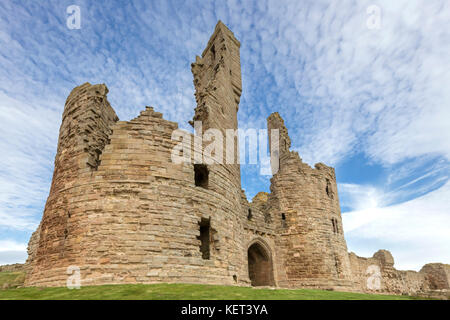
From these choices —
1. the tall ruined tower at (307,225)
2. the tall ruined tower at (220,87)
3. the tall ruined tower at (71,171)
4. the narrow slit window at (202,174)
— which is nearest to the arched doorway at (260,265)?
the tall ruined tower at (307,225)

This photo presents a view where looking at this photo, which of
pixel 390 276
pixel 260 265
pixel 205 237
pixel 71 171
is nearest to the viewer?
pixel 71 171

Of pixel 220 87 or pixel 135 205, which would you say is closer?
pixel 135 205

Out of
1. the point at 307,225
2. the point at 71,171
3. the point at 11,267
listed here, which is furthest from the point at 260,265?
the point at 11,267

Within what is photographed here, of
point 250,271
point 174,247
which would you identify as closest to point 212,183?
point 174,247

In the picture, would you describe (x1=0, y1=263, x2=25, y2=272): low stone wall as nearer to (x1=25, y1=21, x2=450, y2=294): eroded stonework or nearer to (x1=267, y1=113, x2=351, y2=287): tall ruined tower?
(x1=25, y1=21, x2=450, y2=294): eroded stonework

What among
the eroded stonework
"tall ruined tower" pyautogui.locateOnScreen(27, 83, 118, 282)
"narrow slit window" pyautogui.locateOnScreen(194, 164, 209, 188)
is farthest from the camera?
"narrow slit window" pyautogui.locateOnScreen(194, 164, 209, 188)

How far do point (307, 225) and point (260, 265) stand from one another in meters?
3.31

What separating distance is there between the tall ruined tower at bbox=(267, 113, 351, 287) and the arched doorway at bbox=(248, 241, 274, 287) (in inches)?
25.6

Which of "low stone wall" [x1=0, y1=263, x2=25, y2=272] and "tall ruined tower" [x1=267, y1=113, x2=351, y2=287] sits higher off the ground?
"tall ruined tower" [x1=267, y1=113, x2=351, y2=287]

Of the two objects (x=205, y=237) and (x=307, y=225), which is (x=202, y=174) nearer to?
(x=205, y=237)

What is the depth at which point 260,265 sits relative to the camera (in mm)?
16469

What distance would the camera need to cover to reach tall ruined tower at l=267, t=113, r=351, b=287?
16047 mm

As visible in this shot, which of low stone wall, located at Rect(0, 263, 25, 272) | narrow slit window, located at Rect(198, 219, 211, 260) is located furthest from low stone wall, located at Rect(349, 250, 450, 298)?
low stone wall, located at Rect(0, 263, 25, 272)
